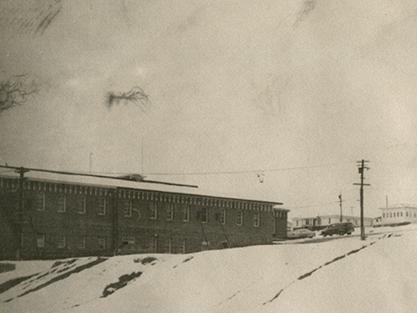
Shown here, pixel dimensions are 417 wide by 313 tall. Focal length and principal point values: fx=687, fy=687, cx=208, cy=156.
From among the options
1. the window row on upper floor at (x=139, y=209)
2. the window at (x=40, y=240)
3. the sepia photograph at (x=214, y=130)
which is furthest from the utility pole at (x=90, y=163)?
the window at (x=40, y=240)

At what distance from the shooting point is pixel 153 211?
289cm

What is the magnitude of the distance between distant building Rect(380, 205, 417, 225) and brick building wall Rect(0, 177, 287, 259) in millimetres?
419

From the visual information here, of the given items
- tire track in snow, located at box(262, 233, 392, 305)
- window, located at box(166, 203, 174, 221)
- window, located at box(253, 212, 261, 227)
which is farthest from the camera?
window, located at box(166, 203, 174, 221)

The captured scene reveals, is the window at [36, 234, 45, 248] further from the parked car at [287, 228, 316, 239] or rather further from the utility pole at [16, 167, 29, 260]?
the parked car at [287, 228, 316, 239]

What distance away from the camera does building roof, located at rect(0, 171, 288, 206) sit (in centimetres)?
278

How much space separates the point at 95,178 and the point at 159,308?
0.59 metres

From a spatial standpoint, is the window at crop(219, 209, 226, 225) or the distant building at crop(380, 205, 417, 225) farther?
the window at crop(219, 209, 226, 225)

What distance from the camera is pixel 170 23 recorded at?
291 centimetres

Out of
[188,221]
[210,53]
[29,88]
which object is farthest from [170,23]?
[188,221]

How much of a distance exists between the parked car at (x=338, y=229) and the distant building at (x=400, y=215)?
0.14 meters

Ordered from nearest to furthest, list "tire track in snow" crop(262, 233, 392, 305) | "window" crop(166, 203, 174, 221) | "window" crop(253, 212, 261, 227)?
"tire track in snow" crop(262, 233, 392, 305), "window" crop(253, 212, 261, 227), "window" crop(166, 203, 174, 221)

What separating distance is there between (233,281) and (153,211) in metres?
0.45

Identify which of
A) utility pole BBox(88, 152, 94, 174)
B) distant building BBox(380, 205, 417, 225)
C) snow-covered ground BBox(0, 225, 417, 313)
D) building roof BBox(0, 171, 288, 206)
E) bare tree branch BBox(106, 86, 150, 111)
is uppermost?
bare tree branch BBox(106, 86, 150, 111)

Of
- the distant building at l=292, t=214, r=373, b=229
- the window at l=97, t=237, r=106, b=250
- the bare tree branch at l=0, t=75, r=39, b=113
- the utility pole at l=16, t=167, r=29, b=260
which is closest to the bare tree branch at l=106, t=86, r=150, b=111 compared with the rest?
the bare tree branch at l=0, t=75, r=39, b=113
